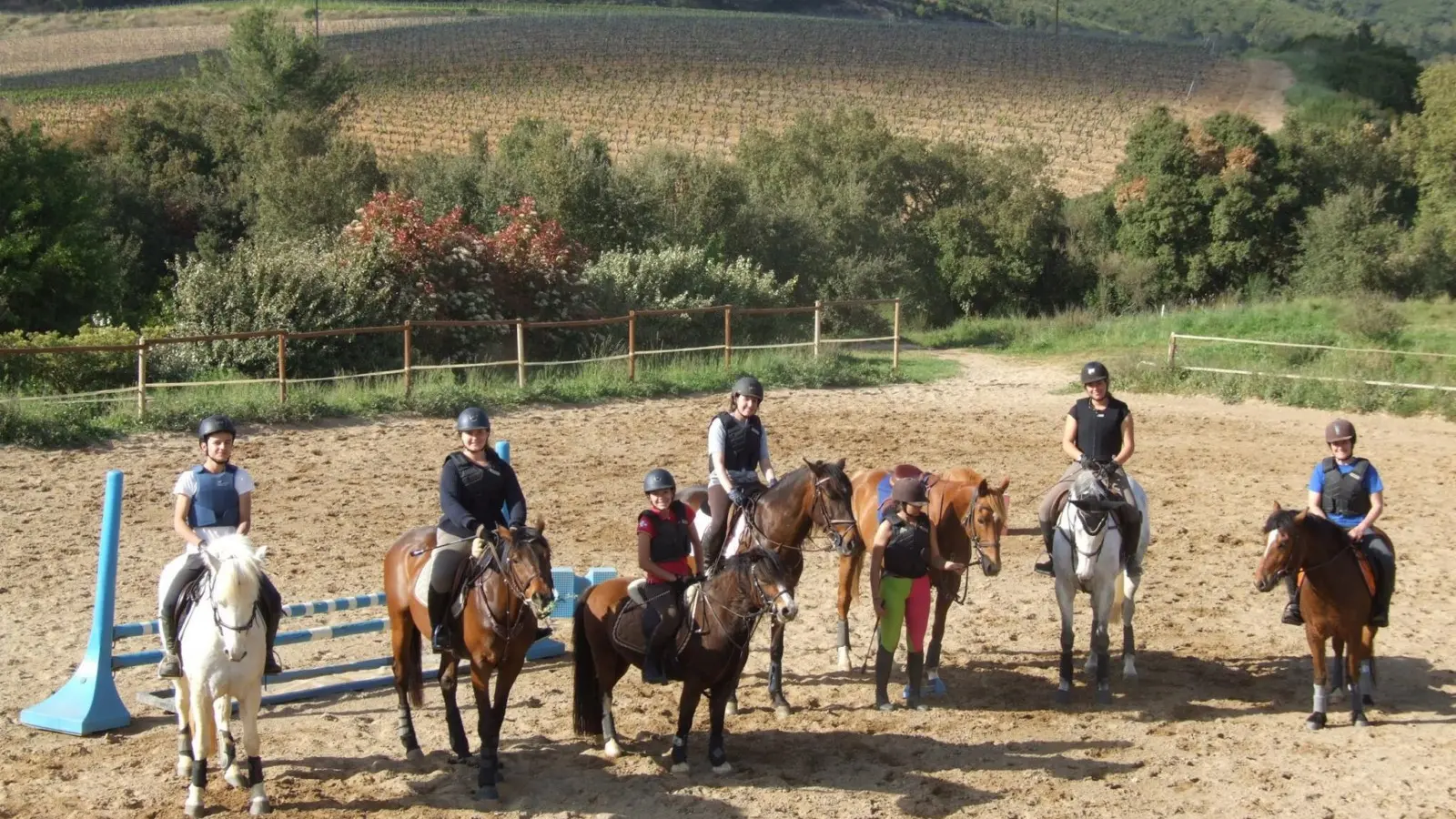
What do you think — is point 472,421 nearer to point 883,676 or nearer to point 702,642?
point 702,642

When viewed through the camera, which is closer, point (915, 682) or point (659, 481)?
point (659, 481)

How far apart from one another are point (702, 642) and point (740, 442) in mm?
2182

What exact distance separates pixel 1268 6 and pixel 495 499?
512ft

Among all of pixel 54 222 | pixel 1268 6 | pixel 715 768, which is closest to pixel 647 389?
pixel 54 222

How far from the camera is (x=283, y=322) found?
71.8 feet

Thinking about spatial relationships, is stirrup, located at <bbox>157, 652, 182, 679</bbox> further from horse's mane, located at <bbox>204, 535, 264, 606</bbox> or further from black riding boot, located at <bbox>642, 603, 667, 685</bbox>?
black riding boot, located at <bbox>642, 603, 667, 685</bbox>

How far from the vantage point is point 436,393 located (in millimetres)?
19625

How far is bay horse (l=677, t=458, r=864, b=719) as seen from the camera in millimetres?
8727

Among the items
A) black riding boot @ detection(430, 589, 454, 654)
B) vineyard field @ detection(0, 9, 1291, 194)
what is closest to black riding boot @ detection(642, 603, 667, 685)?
black riding boot @ detection(430, 589, 454, 654)

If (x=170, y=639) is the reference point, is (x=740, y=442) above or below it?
above

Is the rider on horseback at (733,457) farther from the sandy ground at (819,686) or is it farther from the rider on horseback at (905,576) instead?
the sandy ground at (819,686)

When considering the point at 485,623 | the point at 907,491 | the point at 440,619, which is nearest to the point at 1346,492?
the point at 907,491

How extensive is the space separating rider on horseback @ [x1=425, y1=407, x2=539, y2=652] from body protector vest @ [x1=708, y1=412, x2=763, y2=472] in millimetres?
2030

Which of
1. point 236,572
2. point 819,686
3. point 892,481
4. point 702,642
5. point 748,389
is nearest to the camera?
point 236,572
